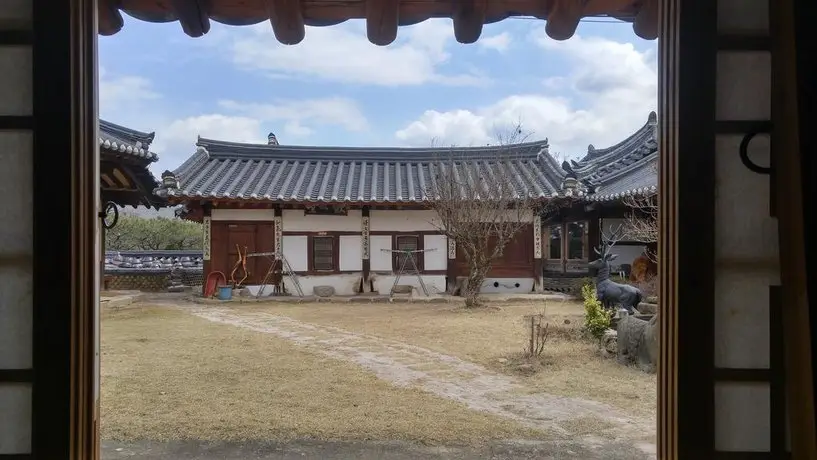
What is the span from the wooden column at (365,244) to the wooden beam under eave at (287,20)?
1096cm

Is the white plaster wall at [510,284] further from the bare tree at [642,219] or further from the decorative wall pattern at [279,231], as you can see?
the decorative wall pattern at [279,231]

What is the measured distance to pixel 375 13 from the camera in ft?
6.38

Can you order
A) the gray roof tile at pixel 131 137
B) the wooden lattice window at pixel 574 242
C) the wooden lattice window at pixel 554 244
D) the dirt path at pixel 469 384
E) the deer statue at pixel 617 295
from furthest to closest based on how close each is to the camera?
the wooden lattice window at pixel 554 244
the wooden lattice window at pixel 574 242
the gray roof tile at pixel 131 137
the deer statue at pixel 617 295
the dirt path at pixel 469 384

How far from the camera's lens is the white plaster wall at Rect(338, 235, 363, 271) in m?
13.0

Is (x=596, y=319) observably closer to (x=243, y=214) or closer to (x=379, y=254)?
(x=379, y=254)

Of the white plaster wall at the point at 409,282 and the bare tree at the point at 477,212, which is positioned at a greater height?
the bare tree at the point at 477,212

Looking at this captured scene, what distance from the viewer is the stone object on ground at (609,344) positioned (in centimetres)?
589

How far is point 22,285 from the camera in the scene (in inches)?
52.8

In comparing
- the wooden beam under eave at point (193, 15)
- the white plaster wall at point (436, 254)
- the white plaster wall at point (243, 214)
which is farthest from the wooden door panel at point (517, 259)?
the wooden beam under eave at point (193, 15)

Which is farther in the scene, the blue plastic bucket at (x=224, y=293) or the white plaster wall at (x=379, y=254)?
the white plaster wall at (x=379, y=254)

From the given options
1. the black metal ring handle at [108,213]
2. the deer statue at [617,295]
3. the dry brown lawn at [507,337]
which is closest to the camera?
the black metal ring handle at [108,213]

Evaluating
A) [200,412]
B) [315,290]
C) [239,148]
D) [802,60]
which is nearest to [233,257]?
[315,290]

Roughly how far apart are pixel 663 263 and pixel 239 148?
14.9 metres

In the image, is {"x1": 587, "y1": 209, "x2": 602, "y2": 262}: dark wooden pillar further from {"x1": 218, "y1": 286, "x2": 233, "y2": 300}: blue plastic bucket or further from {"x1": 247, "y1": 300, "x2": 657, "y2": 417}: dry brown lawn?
{"x1": 218, "y1": 286, "x2": 233, "y2": 300}: blue plastic bucket
